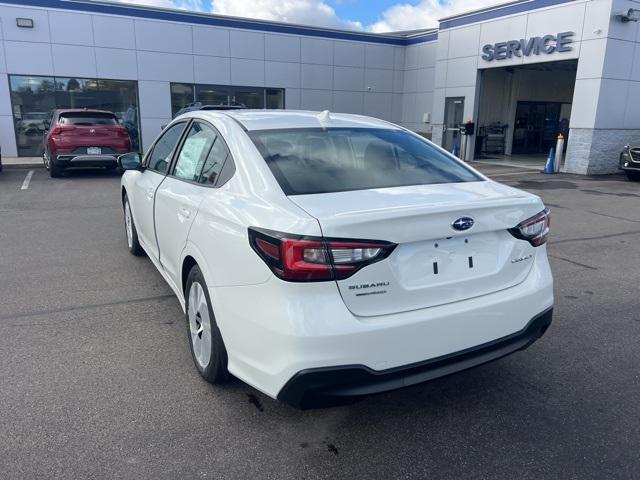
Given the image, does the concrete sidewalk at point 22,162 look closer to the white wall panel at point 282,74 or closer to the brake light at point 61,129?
the brake light at point 61,129

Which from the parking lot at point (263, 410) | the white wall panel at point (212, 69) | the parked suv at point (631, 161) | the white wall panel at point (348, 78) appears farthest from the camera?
the white wall panel at point (348, 78)

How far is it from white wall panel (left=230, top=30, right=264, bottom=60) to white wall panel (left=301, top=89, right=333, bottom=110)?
2.45m

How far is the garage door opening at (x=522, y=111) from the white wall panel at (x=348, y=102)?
5.30 metres

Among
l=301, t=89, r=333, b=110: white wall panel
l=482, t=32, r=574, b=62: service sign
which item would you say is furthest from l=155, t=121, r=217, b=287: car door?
l=301, t=89, r=333, b=110: white wall panel

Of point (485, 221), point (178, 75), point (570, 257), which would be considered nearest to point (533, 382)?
point (485, 221)

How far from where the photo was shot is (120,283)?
5145 millimetres

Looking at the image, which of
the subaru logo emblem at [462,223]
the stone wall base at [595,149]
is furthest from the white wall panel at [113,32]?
the subaru logo emblem at [462,223]

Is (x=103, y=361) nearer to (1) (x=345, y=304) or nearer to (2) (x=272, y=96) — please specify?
(1) (x=345, y=304)

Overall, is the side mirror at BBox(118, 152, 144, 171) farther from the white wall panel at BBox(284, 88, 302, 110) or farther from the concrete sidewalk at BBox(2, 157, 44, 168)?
the white wall panel at BBox(284, 88, 302, 110)

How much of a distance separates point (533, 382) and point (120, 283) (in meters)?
3.79

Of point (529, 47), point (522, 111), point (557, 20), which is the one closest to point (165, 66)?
point (529, 47)

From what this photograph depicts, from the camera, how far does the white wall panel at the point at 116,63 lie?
61.8ft

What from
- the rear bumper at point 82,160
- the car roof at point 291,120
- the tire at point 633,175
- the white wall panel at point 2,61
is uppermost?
the white wall panel at point 2,61

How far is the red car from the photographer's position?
12711 mm
